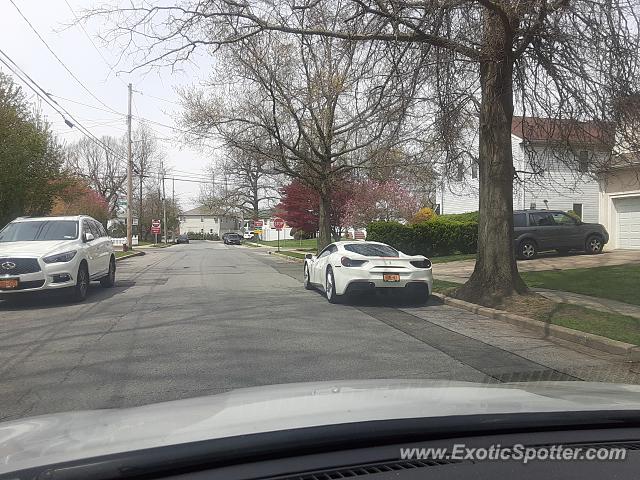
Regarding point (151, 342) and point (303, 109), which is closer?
point (151, 342)

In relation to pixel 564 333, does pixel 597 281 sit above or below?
above

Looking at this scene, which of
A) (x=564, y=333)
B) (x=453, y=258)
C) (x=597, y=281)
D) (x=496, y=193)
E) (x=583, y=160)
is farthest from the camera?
(x=453, y=258)

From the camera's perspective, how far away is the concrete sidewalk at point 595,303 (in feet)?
34.6

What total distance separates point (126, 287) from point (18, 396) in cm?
1046

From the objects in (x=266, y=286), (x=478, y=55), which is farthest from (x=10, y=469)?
(x=266, y=286)

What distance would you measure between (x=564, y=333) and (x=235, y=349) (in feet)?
16.2

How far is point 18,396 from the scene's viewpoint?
5.66 metres

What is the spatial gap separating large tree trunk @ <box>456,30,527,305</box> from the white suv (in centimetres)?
839

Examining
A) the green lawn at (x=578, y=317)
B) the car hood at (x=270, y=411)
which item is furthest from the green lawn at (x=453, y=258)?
the car hood at (x=270, y=411)

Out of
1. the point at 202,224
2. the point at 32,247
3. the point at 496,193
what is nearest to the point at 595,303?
the point at 496,193

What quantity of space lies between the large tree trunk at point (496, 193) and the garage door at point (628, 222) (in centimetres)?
1341

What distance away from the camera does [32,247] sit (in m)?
12.2

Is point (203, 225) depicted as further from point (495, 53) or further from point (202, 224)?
point (495, 53)

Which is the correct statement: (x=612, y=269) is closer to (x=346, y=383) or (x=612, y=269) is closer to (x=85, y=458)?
(x=346, y=383)
